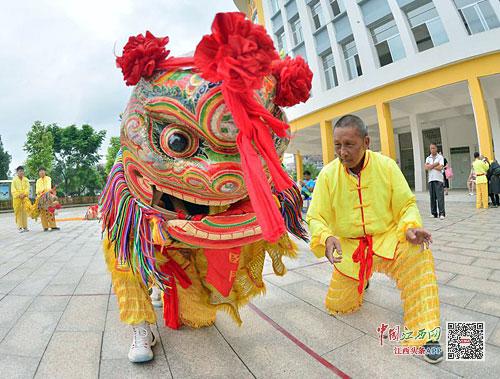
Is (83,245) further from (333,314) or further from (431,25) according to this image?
(431,25)

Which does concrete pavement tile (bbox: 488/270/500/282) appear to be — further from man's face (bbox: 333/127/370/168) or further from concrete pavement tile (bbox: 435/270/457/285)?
man's face (bbox: 333/127/370/168)

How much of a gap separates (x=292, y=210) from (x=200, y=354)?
3.06ft

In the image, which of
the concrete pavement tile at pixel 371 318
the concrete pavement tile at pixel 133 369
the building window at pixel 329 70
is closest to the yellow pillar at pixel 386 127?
the building window at pixel 329 70

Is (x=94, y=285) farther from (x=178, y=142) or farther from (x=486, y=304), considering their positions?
(x=486, y=304)

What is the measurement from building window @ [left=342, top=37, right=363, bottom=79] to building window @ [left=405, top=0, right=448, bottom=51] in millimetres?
2289

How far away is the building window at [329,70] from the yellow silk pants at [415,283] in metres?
13.8

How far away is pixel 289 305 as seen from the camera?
2287mm

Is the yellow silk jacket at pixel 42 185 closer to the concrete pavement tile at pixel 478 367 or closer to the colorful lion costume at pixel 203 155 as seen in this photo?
the colorful lion costume at pixel 203 155

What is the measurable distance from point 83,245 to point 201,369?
16.0 feet

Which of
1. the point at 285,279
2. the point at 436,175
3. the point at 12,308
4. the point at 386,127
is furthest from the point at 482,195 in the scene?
the point at 12,308

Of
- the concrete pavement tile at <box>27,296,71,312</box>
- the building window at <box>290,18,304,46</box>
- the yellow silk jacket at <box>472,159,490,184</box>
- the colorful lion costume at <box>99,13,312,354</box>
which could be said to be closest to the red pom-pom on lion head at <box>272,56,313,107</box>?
the colorful lion costume at <box>99,13,312,354</box>

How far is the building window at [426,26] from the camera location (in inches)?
416

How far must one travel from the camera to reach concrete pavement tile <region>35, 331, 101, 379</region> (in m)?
1.52

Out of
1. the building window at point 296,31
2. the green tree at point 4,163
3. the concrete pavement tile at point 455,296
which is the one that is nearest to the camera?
the concrete pavement tile at point 455,296
